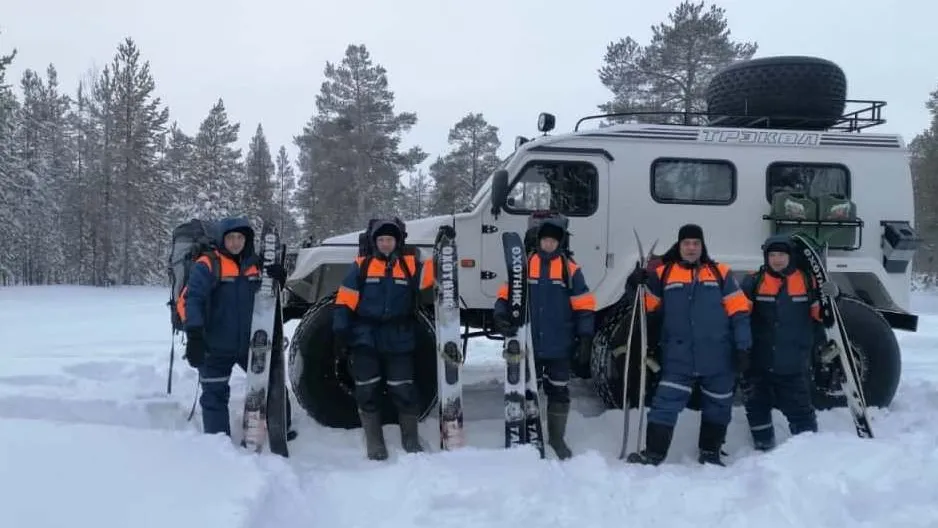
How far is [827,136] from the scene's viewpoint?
655cm

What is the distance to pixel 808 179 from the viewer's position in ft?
21.4

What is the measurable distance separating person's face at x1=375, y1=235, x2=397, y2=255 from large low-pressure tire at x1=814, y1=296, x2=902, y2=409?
4.14 metres

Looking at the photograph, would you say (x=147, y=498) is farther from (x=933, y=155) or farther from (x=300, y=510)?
(x=933, y=155)

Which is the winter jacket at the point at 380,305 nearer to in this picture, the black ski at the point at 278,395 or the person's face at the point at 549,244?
the black ski at the point at 278,395

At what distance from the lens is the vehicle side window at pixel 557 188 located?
627cm

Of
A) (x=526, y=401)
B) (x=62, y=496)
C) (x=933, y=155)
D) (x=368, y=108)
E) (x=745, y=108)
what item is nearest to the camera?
(x=62, y=496)

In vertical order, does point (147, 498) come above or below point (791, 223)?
below

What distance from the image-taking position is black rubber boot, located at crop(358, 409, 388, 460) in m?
5.05

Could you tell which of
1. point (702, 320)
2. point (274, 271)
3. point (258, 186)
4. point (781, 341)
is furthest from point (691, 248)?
point (258, 186)


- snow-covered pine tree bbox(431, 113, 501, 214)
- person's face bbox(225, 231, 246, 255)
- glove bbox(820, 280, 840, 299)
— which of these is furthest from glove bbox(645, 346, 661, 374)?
snow-covered pine tree bbox(431, 113, 501, 214)

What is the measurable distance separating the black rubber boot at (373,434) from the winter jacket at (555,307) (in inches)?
50.7

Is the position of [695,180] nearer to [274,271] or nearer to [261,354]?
A: [274,271]

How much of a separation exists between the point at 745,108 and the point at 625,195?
177cm

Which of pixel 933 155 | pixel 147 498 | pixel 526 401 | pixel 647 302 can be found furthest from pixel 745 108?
pixel 933 155
